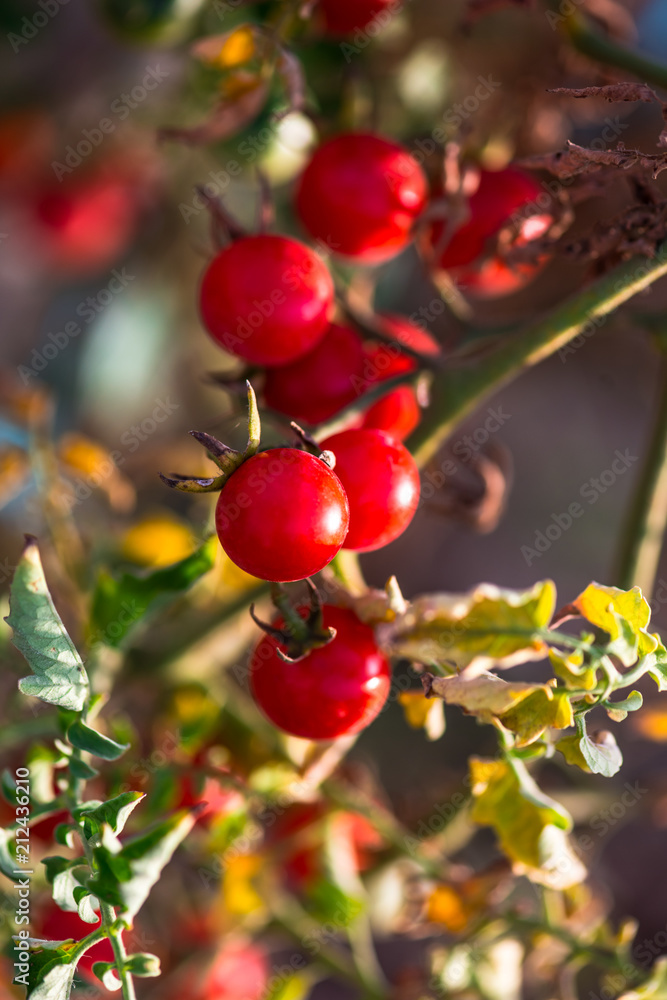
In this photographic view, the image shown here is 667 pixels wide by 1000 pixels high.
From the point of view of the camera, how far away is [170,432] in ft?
5.00

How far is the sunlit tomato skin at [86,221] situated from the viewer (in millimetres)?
1463

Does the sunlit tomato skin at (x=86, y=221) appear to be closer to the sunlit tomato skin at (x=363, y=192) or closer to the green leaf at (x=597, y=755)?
the sunlit tomato skin at (x=363, y=192)

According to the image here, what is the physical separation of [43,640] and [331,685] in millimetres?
210

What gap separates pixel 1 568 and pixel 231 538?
0.84 m

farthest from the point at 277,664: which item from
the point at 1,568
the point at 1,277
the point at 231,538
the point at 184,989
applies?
the point at 1,277

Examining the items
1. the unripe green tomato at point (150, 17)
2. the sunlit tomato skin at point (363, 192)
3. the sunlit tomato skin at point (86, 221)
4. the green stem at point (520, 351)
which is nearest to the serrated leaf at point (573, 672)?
the green stem at point (520, 351)

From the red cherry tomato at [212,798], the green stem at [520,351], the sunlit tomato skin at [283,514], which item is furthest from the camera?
the red cherry tomato at [212,798]

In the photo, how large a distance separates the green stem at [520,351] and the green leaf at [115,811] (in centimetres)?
37

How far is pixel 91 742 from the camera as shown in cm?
61

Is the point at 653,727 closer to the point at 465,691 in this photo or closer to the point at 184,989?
the point at 465,691

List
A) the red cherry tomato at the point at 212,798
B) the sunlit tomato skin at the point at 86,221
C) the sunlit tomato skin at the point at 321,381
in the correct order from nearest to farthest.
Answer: the sunlit tomato skin at the point at 321,381 < the red cherry tomato at the point at 212,798 < the sunlit tomato skin at the point at 86,221

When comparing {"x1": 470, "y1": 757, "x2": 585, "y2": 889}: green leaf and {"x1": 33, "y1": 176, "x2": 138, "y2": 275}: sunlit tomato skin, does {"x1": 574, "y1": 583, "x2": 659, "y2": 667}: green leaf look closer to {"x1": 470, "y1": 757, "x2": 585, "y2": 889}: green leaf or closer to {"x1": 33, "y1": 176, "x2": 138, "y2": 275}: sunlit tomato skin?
{"x1": 470, "y1": 757, "x2": 585, "y2": 889}: green leaf

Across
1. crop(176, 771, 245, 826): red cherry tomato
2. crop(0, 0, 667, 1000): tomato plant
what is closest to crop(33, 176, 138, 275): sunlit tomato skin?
crop(0, 0, 667, 1000): tomato plant

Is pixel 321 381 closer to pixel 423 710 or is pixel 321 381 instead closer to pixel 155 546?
pixel 423 710
